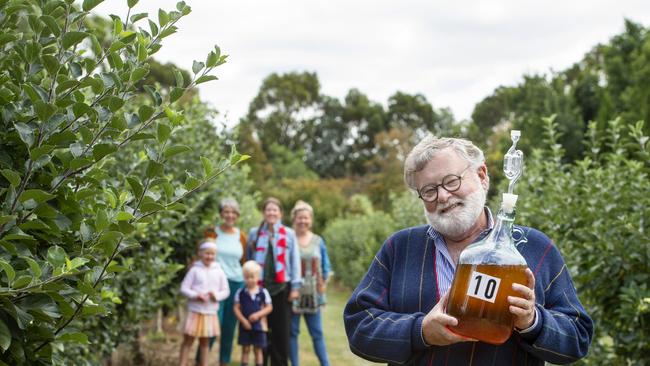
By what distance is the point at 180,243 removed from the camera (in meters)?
8.57

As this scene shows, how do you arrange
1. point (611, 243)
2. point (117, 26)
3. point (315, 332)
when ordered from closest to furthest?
point (117, 26) < point (611, 243) < point (315, 332)

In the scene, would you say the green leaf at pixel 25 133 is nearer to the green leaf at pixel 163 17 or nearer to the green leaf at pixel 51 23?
the green leaf at pixel 51 23

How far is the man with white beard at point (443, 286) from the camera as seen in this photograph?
2564mm

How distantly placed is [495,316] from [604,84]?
70.0 feet

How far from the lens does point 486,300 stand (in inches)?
88.2

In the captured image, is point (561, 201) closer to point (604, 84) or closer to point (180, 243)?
point (180, 243)

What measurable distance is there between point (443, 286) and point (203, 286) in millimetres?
5475

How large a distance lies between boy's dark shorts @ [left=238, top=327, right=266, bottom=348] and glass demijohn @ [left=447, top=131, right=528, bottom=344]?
5913 mm

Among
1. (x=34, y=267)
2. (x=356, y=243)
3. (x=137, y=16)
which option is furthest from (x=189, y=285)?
(x=356, y=243)

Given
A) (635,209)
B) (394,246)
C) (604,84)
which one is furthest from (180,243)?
(604,84)

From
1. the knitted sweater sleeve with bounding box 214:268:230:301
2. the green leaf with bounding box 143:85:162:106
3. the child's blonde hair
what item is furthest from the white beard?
the knitted sweater sleeve with bounding box 214:268:230:301

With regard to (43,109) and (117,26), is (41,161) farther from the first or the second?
(117,26)

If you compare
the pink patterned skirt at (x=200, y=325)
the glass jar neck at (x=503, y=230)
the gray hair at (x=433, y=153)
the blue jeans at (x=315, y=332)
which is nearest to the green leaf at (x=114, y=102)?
the gray hair at (x=433, y=153)

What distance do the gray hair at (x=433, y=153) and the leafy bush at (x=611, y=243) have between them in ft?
7.31
